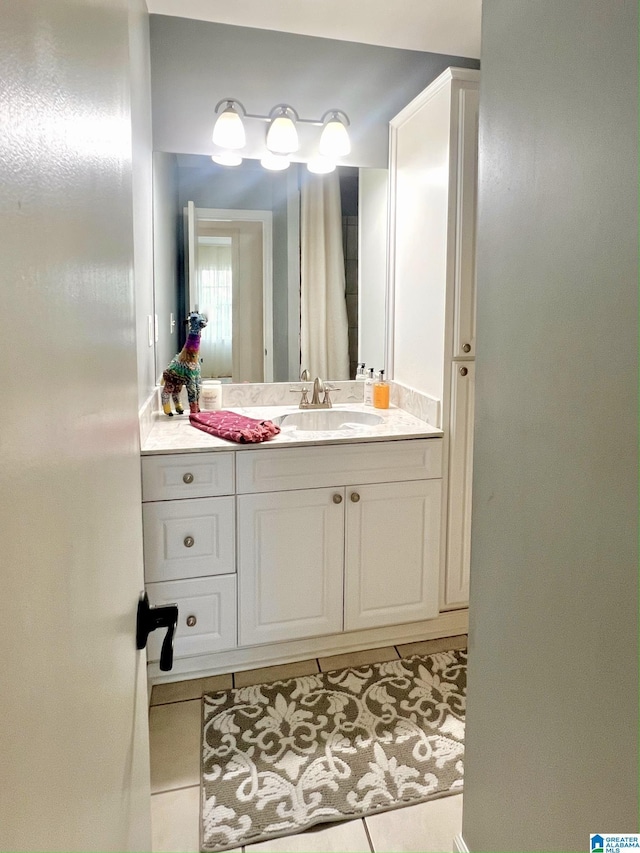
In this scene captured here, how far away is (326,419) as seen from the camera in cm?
251

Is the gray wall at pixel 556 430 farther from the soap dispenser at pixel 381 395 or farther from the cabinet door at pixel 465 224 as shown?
the soap dispenser at pixel 381 395

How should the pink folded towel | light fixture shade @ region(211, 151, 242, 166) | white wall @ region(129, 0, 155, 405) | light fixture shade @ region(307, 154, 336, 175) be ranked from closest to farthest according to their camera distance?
1. white wall @ region(129, 0, 155, 405)
2. the pink folded towel
3. light fixture shade @ region(211, 151, 242, 166)
4. light fixture shade @ region(307, 154, 336, 175)

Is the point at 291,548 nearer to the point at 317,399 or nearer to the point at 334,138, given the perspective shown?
the point at 317,399

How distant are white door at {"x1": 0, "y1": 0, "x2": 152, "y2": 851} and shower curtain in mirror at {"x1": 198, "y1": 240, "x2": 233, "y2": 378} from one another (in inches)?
70.2

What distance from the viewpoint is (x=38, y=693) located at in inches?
15.6

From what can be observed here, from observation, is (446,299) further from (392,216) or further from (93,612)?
(93,612)

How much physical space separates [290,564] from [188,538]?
0.39m

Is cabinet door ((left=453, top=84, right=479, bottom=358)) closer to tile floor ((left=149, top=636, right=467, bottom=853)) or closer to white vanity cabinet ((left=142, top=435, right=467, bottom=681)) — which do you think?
white vanity cabinet ((left=142, top=435, right=467, bottom=681))

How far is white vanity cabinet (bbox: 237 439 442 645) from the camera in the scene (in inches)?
80.7

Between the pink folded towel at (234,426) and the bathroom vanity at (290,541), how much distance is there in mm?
32

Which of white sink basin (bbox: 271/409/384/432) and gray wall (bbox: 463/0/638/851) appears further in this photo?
white sink basin (bbox: 271/409/384/432)

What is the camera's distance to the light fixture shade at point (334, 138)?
96.7 inches

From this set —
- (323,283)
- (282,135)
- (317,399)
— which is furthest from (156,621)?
(282,135)

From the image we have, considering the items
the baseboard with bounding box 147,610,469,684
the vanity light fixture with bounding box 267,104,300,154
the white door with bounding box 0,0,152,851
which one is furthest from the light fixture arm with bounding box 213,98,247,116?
the baseboard with bounding box 147,610,469,684
